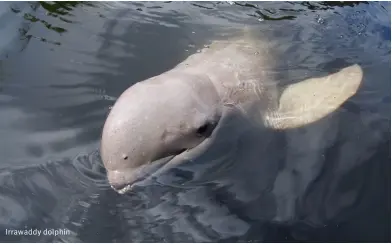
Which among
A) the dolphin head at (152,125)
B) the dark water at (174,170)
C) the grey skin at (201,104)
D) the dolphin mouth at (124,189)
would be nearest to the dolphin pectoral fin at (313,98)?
the grey skin at (201,104)

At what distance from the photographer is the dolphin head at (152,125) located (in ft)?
15.4

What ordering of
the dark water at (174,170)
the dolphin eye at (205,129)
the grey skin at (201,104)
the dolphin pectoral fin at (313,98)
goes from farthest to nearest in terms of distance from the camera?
1. the dolphin pectoral fin at (313,98)
2. the dolphin eye at (205,129)
3. the grey skin at (201,104)
4. the dark water at (174,170)

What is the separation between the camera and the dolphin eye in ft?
17.2

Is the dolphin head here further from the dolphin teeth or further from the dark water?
the dark water

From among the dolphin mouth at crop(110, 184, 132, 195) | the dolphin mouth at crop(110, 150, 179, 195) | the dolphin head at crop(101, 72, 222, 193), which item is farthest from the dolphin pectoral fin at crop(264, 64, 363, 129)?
the dolphin mouth at crop(110, 184, 132, 195)

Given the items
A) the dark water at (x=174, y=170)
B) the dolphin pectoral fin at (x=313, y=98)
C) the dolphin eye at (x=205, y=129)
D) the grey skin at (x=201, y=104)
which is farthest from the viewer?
the dolphin pectoral fin at (x=313, y=98)

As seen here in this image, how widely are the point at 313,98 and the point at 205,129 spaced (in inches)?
64.2

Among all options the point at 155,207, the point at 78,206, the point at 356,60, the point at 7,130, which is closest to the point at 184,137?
the point at 155,207

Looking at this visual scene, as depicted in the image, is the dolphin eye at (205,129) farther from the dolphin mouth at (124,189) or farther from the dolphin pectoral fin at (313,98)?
the dolphin mouth at (124,189)

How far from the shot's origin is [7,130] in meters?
5.61

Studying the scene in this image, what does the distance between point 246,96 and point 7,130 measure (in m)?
2.57

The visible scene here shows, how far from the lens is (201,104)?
535 centimetres

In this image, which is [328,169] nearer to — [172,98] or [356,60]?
[172,98]

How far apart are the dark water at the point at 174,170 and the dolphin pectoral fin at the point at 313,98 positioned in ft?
0.46
